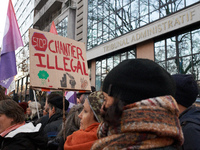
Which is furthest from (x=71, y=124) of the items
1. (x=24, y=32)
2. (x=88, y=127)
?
(x=24, y=32)

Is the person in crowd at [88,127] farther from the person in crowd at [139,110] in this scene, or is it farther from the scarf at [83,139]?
the person in crowd at [139,110]

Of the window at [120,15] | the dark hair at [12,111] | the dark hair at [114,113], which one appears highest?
the window at [120,15]

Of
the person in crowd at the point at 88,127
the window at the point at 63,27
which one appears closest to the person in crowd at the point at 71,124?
the person in crowd at the point at 88,127

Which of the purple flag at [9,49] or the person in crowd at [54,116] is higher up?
the purple flag at [9,49]

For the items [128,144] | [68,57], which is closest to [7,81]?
[68,57]

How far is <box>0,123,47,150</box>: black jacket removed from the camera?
2053mm

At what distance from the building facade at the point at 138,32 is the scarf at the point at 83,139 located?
791 cm

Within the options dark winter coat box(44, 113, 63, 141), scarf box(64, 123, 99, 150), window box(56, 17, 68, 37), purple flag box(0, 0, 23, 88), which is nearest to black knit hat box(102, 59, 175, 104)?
scarf box(64, 123, 99, 150)

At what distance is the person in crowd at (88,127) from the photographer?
69.9 inches

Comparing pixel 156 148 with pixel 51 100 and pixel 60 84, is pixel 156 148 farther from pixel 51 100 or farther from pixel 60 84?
pixel 51 100

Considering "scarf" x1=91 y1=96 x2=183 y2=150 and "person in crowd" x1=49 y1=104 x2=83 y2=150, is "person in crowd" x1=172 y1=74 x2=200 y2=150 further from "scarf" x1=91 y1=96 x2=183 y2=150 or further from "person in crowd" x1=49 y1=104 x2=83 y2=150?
"person in crowd" x1=49 y1=104 x2=83 y2=150

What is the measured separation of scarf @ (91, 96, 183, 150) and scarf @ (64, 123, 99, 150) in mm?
782

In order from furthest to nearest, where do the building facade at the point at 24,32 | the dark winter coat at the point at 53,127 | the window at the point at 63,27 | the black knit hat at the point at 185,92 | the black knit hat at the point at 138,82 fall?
the building facade at the point at 24,32, the window at the point at 63,27, the dark winter coat at the point at 53,127, the black knit hat at the point at 185,92, the black knit hat at the point at 138,82

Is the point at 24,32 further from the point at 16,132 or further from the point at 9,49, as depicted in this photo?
the point at 16,132
